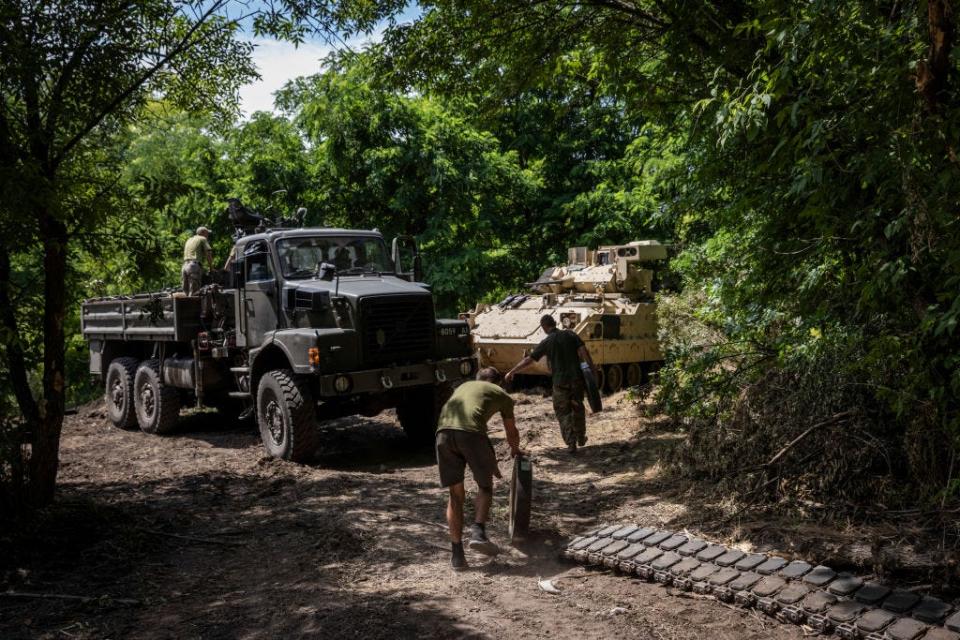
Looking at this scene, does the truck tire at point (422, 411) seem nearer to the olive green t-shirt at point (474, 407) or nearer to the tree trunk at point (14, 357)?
the olive green t-shirt at point (474, 407)

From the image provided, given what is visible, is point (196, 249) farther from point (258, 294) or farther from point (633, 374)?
point (633, 374)

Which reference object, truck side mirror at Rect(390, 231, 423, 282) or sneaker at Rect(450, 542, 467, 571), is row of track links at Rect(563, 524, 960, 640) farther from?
truck side mirror at Rect(390, 231, 423, 282)

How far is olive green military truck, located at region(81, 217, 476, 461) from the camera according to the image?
29.4ft

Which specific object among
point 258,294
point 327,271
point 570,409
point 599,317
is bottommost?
point 570,409

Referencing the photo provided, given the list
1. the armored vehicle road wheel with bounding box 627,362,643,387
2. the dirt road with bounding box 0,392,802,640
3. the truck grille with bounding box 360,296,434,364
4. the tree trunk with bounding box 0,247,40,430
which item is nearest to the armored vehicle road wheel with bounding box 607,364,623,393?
the armored vehicle road wheel with bounding box 627,362,643,387

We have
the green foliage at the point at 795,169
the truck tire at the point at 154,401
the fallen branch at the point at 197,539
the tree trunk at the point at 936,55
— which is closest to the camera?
the tree trunk at the point at 936,55

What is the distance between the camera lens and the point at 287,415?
895cm

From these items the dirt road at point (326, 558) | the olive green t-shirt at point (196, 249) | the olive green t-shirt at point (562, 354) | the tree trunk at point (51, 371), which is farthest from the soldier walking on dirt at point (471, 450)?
the olive green t-shirt at point (196, 249)

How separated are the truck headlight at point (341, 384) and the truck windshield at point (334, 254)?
5.48ft

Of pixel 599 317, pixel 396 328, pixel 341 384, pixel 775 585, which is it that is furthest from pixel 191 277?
Result: pixel 775 585

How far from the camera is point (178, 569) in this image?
5.83 meters

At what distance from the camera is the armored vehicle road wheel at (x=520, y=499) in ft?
20.1

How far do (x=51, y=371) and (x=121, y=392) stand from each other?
650 centimetres

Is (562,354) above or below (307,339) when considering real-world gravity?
below
